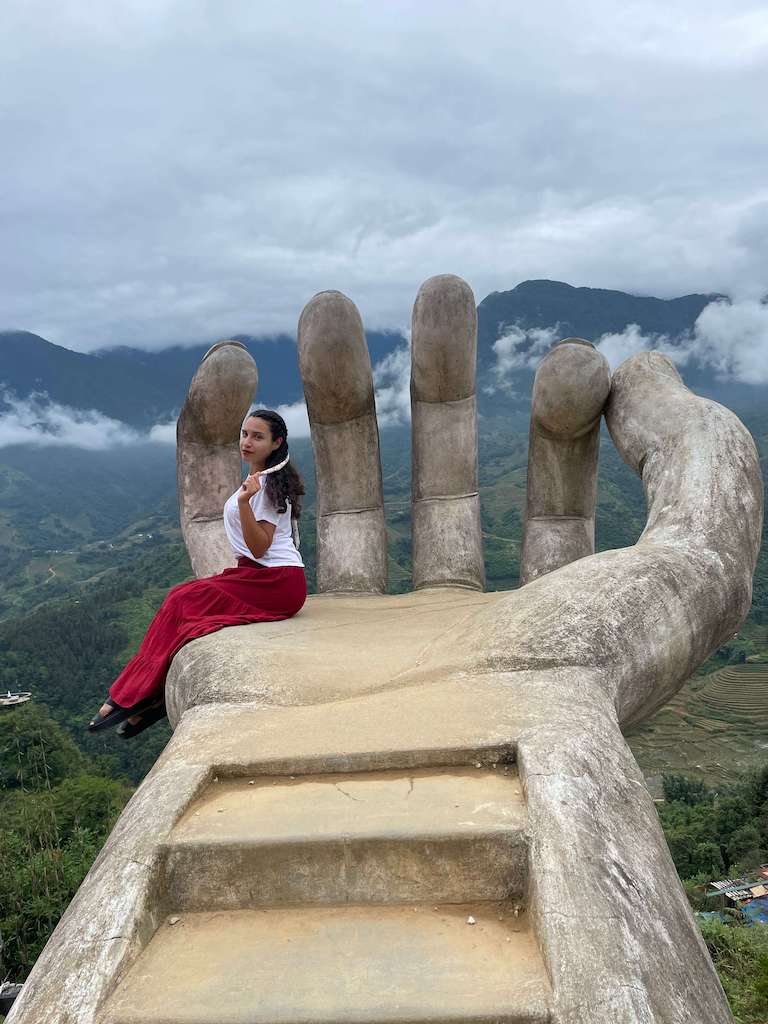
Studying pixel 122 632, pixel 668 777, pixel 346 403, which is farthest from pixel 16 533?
pixel 346 403

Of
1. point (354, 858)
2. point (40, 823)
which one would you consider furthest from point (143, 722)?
point (40, 823)

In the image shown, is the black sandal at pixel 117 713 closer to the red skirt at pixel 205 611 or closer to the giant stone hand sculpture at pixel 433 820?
the red skirt at pixel 205 611

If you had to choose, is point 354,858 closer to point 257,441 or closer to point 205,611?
point 205,611

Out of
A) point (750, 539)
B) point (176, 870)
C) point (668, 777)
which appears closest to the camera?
point (176, 870)

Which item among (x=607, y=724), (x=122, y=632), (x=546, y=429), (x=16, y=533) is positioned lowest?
(x=16, y=533)

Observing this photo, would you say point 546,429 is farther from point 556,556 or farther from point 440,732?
point 440,732

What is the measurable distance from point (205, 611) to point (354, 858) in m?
2.46

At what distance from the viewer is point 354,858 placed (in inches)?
94.1

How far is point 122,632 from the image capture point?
5409 cm

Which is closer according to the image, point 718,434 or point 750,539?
point 750,539

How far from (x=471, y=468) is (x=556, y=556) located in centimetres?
108

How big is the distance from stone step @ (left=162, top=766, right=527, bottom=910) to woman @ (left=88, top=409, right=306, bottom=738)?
1.87 meters

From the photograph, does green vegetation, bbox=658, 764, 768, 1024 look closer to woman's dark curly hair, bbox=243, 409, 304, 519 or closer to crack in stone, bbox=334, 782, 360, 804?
woman's dark curly hair, bbox=243, 409, 304, 519

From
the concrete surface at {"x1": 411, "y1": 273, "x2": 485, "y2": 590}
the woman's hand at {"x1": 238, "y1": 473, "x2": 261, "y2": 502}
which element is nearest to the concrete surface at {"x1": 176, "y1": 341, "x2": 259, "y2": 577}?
the concrete surface at {"x1": 411, "y1": 273, "x2": 485, "y2": 590}
